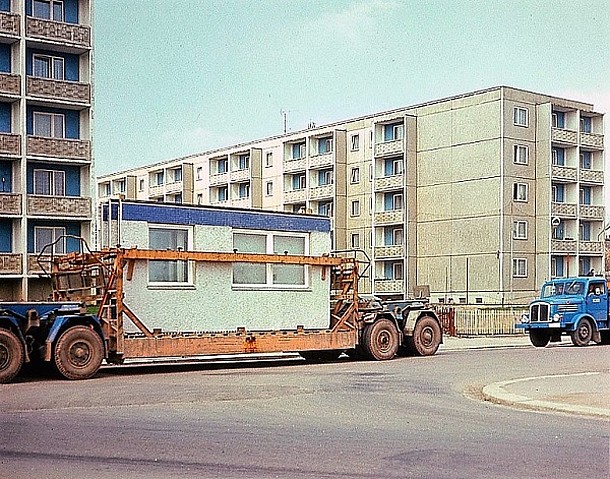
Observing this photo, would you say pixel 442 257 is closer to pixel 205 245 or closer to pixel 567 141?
pixel 567 141

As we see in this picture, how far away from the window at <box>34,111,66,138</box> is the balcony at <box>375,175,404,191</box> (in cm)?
3649

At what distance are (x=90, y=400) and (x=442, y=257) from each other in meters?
32.2

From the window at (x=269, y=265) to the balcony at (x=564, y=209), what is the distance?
49.2ft

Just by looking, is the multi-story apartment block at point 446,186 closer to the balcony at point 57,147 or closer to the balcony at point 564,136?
the balcony at point 564,136

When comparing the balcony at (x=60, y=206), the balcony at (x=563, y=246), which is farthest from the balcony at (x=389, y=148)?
the balcony at (x=60, y=206)

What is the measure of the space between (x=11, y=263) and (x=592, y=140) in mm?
28431

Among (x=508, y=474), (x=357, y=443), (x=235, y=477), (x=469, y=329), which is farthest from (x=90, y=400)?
(x=469, y=329)

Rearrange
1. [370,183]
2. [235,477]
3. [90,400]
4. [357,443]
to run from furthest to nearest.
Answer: [370,183] → [90,400] → [357,443] → [235,477]

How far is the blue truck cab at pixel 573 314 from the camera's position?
30.6m

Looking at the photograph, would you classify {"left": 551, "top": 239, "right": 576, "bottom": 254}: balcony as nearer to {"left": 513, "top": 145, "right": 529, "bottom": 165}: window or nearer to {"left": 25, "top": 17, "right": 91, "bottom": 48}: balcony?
{"left": 513, "top": 145, "right": 529, "bottom": 165}: window

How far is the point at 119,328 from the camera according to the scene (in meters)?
18.6

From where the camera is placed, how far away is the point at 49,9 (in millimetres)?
19578

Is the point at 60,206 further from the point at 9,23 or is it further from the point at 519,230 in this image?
the point at 519,230

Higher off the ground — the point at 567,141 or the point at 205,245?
the point at 567,141
